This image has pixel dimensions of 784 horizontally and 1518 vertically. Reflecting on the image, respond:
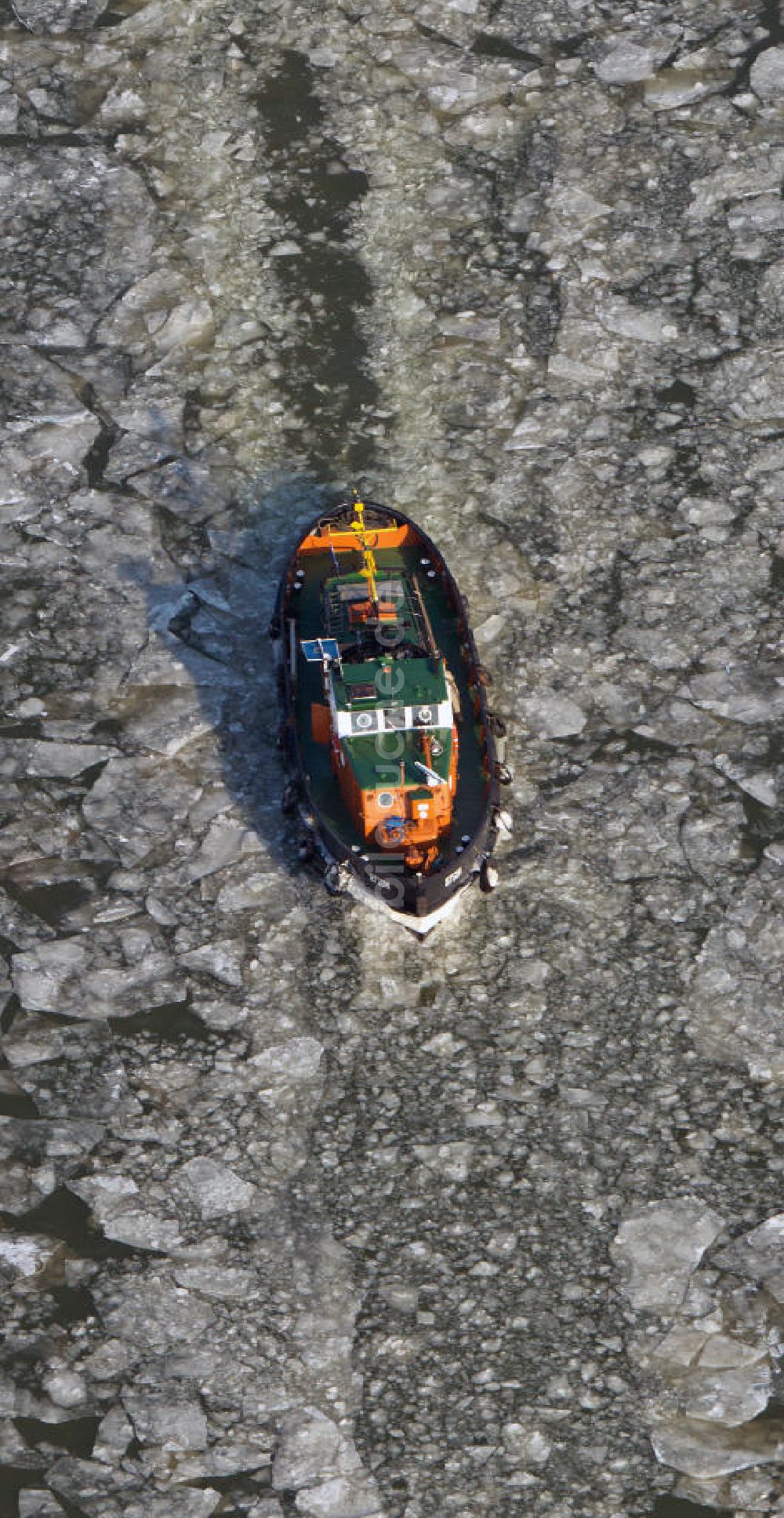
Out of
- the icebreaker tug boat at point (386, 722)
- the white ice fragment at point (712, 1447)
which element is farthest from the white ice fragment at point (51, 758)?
the white ice fragment at point (712, 1447)

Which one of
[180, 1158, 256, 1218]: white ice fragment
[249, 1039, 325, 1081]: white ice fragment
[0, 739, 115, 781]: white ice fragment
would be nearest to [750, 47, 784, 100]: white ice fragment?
[0, 739, 115, 781]: white ice fragment

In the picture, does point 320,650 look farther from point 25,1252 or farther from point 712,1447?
point 712,1447

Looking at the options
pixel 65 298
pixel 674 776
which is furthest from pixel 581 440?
pixel 65 298

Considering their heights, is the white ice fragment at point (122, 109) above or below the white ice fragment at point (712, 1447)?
above

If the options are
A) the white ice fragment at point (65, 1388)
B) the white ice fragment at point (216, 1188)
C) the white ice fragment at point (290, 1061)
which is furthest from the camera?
the white ice fragment at point (290, 1061)

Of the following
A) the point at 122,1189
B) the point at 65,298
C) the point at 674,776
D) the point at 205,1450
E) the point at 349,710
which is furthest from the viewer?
the point at 65,298

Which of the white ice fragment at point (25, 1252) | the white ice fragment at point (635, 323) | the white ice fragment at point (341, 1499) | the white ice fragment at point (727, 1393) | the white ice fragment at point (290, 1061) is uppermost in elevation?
the white ice fragment at point (635, 323)

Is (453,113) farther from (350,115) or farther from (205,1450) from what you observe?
(205,1450)

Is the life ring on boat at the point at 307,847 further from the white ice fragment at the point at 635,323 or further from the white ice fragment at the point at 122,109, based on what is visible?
the white ice fragment at the point at 122,109
